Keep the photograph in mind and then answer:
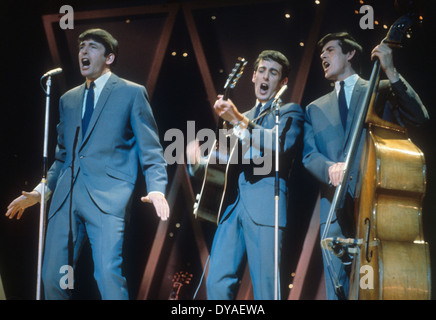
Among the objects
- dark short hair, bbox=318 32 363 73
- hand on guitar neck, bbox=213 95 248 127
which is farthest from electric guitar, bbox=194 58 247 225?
dark short hair, bbox=318 32 363 73

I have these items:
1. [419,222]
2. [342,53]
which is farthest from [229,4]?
[419,222]

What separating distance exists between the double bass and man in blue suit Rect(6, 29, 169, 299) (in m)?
1.22

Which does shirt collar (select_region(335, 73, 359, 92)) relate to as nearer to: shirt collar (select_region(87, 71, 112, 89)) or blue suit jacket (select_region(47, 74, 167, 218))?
blue suit jacket (select_region(47, 74, 167, 218))

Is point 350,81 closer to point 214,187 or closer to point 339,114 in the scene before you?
point 339,114

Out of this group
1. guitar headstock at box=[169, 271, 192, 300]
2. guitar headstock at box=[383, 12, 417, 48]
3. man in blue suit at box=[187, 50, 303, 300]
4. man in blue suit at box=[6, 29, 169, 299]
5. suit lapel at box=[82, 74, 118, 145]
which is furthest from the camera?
guitar headstock at box=[169, 271, 192, 300]

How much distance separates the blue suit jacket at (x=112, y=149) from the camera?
10.9 feet

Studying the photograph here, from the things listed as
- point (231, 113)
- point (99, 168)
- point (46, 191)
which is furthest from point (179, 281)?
point (231, 113)

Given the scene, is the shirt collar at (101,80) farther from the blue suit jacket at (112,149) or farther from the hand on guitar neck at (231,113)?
the hand on guitar neck at (231,113)

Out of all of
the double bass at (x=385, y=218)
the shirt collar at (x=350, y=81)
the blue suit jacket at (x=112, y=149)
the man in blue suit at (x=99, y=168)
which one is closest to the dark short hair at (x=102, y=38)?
the man in blue suit at (x=99, y=168)

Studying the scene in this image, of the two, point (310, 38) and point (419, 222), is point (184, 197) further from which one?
point (419, 222)

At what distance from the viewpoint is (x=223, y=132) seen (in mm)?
3441

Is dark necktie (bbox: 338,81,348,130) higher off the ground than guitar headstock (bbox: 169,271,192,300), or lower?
higher

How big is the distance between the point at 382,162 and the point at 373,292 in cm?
68

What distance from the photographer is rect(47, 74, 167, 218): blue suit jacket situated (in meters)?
3.33
